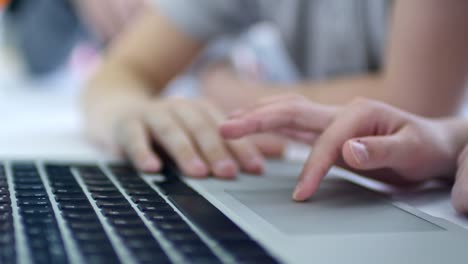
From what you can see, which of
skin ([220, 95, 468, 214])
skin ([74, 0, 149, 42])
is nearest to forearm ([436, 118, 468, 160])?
skin ([220, 95, 468, 214])

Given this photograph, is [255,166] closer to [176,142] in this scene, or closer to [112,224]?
[176,142]

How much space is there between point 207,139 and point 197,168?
0.04 meters

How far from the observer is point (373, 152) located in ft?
1.14

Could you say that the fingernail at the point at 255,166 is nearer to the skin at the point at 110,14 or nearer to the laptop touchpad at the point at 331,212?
the laptop touchpad at the point at 331,212

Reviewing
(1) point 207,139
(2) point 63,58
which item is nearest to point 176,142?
(1) point 207,139

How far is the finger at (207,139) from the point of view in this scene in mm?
429

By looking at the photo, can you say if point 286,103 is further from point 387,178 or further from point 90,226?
point 90,226

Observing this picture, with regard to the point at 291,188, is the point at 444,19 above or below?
above

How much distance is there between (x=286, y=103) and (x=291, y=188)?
2.5 inches

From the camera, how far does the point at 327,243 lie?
10.4 inches

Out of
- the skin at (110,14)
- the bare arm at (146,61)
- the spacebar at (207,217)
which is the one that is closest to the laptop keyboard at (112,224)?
the spacebar at (207,217)

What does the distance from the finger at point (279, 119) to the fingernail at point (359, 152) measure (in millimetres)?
69

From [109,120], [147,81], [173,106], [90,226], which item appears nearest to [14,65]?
[147,81]

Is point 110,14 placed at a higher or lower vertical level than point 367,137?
higher
